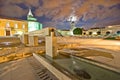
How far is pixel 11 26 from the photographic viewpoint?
1339 inches

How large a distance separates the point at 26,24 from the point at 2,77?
38.2 m

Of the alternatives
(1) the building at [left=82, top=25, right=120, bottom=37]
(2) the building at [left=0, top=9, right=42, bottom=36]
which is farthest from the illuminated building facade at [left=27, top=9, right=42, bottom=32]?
(1) the building at [left=82, top=25, right=120, bottom=37]

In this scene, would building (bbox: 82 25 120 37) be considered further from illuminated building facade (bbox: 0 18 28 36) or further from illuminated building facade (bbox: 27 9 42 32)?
illuminated building facade (bbox: 0 18 28 36)

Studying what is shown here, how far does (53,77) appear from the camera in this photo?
9.80 ft

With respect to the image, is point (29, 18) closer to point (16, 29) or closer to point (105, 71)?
point (16, 29)

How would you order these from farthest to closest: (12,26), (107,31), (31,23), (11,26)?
(31,23) < (12,26) < (11,26) < (107,31)

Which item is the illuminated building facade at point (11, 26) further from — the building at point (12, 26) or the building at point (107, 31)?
the building at point (107, 31)

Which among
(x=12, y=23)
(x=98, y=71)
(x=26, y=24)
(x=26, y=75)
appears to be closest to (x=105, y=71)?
(x=98, y=71)

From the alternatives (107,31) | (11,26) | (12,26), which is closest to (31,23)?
(12,26)

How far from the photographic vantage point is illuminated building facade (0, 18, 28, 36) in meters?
31.7

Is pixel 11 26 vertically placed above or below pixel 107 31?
above

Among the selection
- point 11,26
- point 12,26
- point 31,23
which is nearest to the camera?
point 11,26

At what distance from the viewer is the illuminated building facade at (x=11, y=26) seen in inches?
1248

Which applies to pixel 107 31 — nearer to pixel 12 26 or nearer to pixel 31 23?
pixel 12 26
